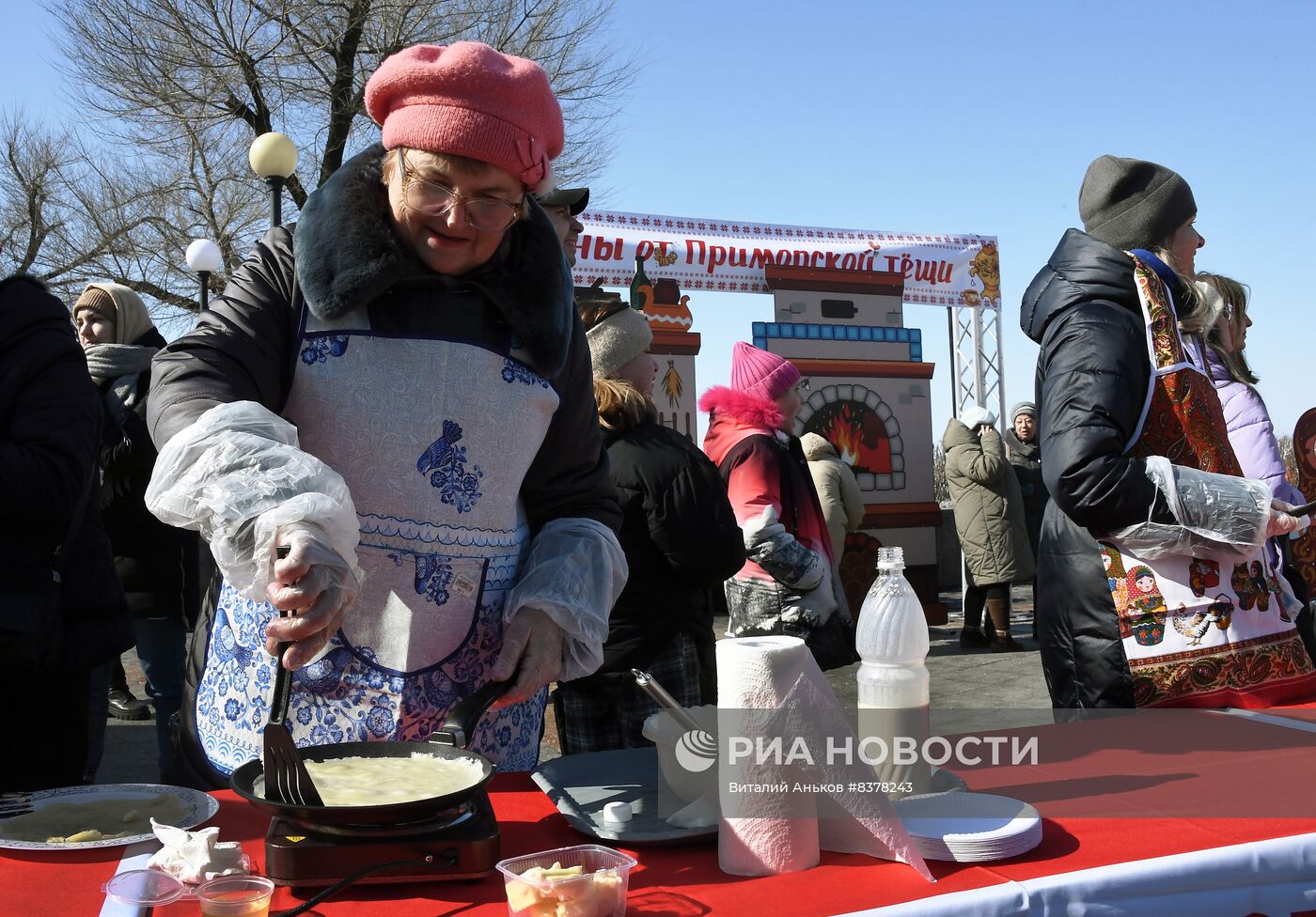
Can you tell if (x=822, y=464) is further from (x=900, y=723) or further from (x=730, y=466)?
(x=900, y=723)

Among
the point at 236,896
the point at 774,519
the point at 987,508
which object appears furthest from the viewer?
the point at 987,508

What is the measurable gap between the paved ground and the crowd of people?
1.13m

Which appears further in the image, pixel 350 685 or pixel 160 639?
pixel 160 639

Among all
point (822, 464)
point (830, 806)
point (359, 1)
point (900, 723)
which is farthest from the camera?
point (359, 1)

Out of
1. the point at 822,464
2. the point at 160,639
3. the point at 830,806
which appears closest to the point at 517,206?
the point at 830,806

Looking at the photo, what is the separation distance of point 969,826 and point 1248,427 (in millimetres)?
1521

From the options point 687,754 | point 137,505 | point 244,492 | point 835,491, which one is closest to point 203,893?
point 244,492

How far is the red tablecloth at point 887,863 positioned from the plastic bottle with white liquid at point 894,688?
183 millimetres

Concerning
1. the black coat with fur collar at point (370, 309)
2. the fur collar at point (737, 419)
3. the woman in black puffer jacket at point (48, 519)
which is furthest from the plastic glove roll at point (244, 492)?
the fur collar at point (737, 419)

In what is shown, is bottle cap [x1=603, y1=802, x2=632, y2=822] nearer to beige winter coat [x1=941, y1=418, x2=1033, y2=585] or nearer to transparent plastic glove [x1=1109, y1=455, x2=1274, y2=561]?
transparent plastic glove [x1=1109, y1=455, x2=1274, y2=561]

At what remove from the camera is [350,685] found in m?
1.68

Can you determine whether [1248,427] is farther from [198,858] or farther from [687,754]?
[198,858]

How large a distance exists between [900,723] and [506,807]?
539 millimetres

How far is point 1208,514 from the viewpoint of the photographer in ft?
6.64
